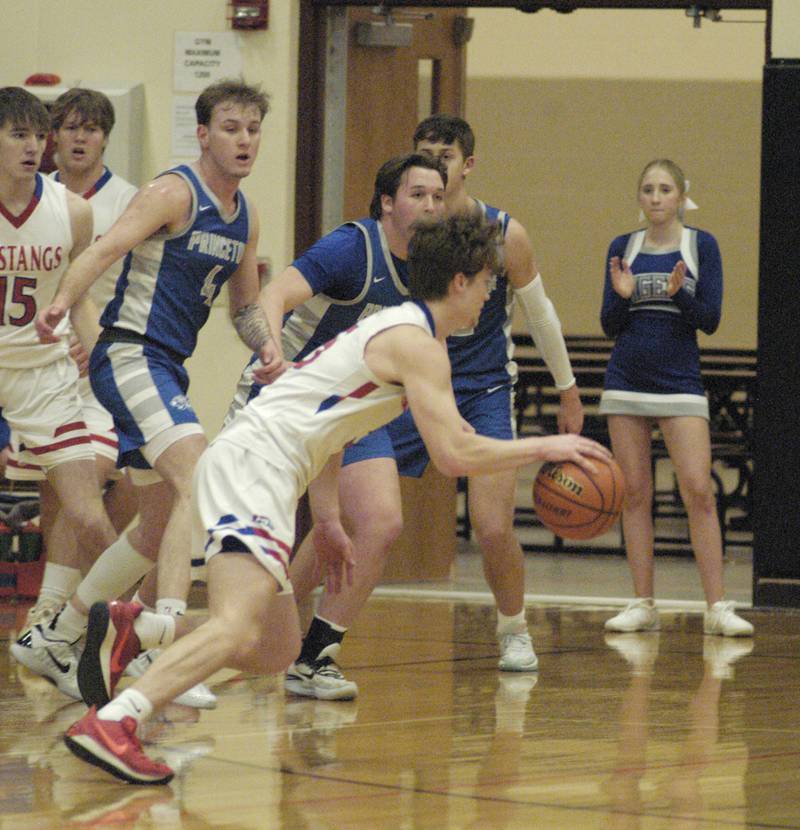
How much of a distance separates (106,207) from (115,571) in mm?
1809

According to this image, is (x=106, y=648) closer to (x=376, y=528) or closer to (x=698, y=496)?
(x=376, y=528)

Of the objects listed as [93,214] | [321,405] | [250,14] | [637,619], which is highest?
[250,14]

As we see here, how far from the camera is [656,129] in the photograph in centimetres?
1527

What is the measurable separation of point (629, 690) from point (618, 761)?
3.95 feet

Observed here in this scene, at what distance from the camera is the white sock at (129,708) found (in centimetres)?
358

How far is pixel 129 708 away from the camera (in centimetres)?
359

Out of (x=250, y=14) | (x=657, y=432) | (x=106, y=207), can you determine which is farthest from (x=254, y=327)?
(x=657, y=432)

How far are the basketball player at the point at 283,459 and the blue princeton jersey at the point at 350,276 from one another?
1038 millimetres

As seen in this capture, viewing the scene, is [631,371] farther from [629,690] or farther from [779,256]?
[629,690]

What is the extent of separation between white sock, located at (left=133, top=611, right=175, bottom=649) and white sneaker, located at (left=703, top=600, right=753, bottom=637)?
313 cm

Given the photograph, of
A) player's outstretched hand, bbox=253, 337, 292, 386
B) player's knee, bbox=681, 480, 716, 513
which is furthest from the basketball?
player's knee, bbox=681, 480, 716, 513

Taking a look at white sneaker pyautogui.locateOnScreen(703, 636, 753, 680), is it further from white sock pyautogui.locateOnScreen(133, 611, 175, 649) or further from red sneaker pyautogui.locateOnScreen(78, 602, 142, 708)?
red sneaker pyautogui.locateOnScreen(78, 602, 142, 708)

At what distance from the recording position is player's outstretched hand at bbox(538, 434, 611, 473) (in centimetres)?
358

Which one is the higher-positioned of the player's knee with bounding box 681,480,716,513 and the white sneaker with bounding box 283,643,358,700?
the player's knee with bounding box 681,480,716,513
